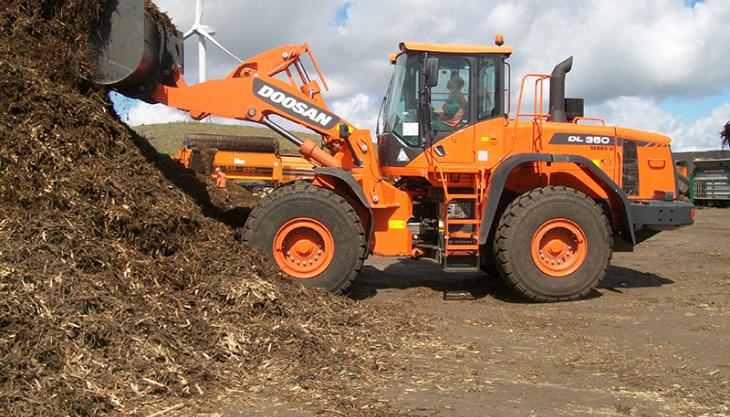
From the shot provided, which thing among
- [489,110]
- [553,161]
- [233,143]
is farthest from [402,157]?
[233,143]

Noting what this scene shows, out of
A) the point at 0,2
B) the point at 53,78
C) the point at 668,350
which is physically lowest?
the point at 668,350

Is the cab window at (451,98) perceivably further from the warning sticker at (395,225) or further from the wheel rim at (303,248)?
the wheel rim at (303,248)

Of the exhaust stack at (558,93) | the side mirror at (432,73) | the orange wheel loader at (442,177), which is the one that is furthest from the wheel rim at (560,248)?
the side mirror at (432,73)

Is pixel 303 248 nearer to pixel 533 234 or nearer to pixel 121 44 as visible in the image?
pixel 533 234

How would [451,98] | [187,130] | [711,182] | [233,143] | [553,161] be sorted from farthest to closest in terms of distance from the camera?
[187,130] < [711,182] < [233,143] < [451,98] < [553,161]

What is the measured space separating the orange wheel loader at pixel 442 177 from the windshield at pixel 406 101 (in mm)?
13

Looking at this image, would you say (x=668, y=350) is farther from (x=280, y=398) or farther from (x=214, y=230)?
(x=214, y=230)

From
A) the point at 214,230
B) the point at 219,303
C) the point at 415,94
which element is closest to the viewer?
the point at 219,303

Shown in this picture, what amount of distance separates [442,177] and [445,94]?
95 cm

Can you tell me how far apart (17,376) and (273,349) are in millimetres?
1694

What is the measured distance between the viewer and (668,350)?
17.6ft

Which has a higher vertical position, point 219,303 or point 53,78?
point 53,78

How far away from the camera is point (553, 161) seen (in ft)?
23.7

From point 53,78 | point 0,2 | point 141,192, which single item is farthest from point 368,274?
point 0,2
